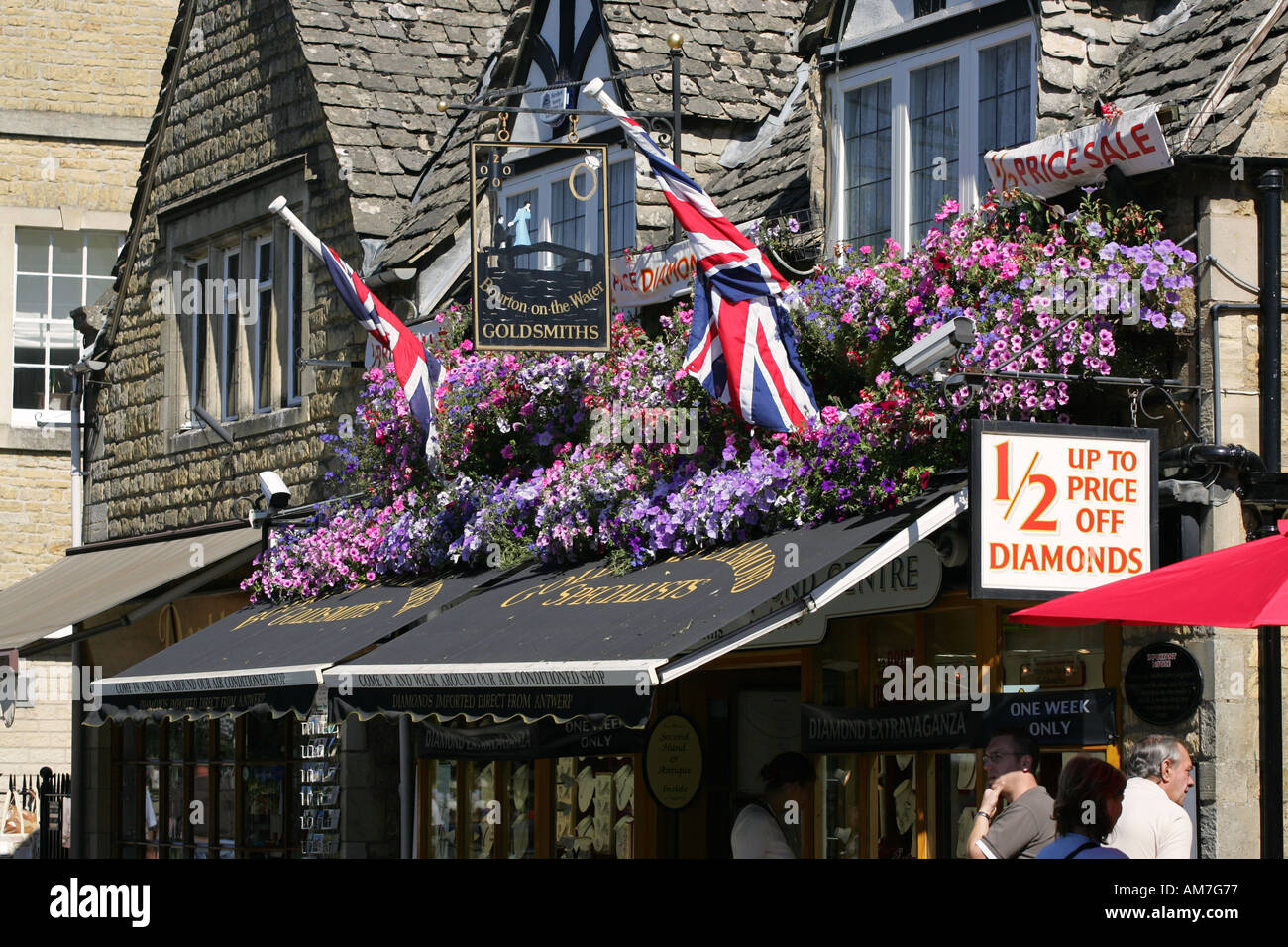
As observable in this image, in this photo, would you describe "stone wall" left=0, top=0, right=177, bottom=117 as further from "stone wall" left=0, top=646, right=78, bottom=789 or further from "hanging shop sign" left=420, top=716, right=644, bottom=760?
"hanging shop sign" left=420, top=716, right=644, bottom=760

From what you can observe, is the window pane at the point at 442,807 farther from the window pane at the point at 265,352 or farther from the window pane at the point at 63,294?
the window pane at the point at 63,294

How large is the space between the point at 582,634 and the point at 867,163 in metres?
3.38

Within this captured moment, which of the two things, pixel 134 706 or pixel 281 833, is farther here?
pixel 281 833

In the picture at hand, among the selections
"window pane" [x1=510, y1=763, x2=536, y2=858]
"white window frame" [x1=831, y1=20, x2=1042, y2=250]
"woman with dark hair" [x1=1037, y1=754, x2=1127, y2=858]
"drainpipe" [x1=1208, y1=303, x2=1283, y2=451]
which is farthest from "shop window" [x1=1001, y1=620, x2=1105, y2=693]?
"window pane" [x1=510, y1=763, x2=536, y2=858]

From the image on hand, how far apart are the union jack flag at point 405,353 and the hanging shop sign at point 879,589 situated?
129 inches

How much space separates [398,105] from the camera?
17094mm

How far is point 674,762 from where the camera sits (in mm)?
13000

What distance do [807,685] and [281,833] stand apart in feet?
22.2

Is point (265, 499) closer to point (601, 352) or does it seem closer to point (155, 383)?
point (155, 383)

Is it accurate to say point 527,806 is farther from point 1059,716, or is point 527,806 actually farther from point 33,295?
point 33,295

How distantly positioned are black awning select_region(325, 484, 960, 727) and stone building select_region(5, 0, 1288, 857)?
1046 mm

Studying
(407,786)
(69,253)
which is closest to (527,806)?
(407,786)

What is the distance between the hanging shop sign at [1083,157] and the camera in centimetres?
916
